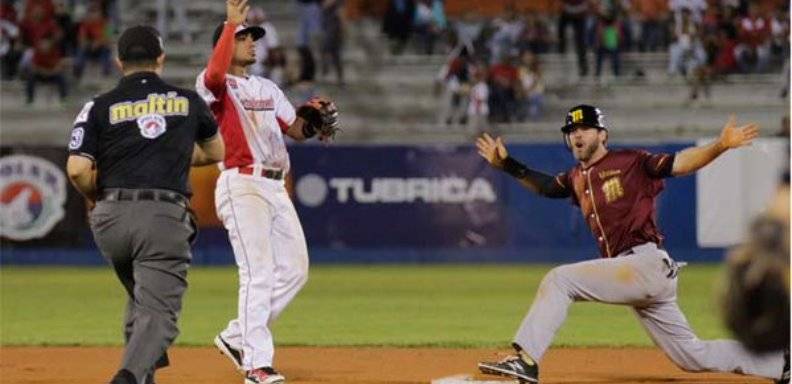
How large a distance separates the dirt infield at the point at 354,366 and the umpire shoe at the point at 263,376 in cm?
88

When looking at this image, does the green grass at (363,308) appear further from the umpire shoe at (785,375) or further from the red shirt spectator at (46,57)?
the red shirt spectator at (46,57)

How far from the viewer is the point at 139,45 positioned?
793 cm

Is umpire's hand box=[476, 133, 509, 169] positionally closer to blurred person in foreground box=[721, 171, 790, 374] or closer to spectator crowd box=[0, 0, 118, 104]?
blurred person in foreground box=[721, 171, 790, 374]

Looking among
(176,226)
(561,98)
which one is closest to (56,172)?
(561,98)

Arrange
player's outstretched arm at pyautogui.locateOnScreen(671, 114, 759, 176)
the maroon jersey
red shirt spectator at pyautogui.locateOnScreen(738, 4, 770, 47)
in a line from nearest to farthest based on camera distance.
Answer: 1. player's outstretched arm at pyautogui.locateOnScreen(671, 114, 759, 176)
2. the maroon jersey
3. red shirt spectator at pyautogui.locateOnScreen(738, 4, 770, 47)

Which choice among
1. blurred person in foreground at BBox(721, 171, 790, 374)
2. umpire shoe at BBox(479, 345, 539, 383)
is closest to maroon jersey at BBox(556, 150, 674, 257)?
umpire shoe at BBox(479, 345, 539, 383)

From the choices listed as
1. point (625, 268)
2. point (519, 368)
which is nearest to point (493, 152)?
Result: point (625, 268)

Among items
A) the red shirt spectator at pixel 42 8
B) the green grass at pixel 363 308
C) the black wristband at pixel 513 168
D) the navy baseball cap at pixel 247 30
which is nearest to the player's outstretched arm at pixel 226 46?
the navy baseball cap at pixel 247 30

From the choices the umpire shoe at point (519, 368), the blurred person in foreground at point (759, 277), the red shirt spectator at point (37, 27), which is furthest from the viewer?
the red shirt spectator at point (37, 27)

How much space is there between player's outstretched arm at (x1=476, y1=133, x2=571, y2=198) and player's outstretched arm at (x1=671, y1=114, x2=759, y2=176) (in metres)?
0.90

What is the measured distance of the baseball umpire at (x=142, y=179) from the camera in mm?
7793

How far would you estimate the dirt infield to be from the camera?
1003 centimetres

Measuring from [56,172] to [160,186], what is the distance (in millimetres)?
14264

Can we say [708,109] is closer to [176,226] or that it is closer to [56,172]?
[56,172]
